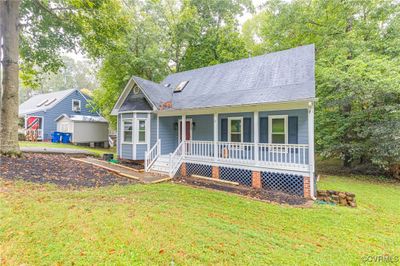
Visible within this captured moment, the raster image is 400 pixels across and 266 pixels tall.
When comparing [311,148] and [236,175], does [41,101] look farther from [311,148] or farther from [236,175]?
[311,148]

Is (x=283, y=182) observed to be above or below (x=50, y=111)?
below

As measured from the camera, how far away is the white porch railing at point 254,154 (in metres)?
7.95

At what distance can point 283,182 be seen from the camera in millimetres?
8148

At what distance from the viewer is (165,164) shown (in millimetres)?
10469

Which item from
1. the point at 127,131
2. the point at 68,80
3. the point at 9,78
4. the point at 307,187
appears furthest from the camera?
the point at 68,80

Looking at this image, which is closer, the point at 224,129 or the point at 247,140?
the point at 247,140

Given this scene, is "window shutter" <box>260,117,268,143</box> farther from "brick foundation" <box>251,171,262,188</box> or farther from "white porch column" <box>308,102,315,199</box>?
"white porch column" <box>308,102,315,199</box>

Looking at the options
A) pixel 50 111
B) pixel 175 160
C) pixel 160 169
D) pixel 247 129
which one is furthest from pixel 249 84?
pixel 50 111

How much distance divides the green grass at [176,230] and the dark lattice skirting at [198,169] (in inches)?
133

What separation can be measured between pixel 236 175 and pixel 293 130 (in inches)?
127

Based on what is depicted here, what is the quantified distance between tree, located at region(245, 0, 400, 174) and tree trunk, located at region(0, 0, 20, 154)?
1607 centimetres

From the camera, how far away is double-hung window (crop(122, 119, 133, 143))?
39.2ft

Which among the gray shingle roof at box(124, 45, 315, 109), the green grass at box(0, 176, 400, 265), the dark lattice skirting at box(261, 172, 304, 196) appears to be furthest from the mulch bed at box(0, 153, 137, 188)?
the dark lattice skirting at box(261, 172, 304, 196)

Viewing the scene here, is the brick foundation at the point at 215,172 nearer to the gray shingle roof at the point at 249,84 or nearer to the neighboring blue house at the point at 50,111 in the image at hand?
the gray shingle roof at the point at 249,84
